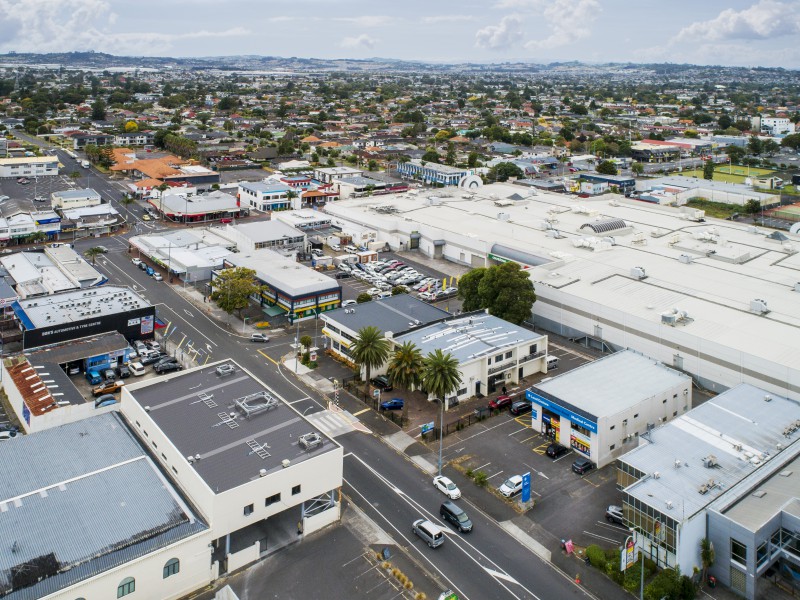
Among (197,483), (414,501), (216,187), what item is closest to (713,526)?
(414,501)

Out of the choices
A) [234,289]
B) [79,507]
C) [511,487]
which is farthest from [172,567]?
[234,289]

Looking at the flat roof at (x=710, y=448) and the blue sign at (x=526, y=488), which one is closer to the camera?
the flat roof at (x=710, y=448)

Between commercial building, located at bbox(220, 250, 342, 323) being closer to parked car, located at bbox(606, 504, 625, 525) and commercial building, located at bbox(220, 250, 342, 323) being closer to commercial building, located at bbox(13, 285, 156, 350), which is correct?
commercial building, located at bbox(13, 285, 156, 350)

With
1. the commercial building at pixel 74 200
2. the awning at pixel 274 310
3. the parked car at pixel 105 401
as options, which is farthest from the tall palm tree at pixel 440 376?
the commercial building at pixel 74 200

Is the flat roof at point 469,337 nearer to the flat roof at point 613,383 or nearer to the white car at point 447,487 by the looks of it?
the flat roof at point 613,383

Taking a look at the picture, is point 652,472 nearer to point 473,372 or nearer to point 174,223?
point 473,372

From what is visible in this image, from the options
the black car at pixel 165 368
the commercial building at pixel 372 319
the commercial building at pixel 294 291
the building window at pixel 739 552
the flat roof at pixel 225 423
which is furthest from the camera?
the commercial building at pixel 294 291

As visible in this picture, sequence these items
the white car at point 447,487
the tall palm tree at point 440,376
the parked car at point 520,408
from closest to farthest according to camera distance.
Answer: the white car at point 447,487 < the tall palm tree at point 440,376 < the parked car at point 520,408
